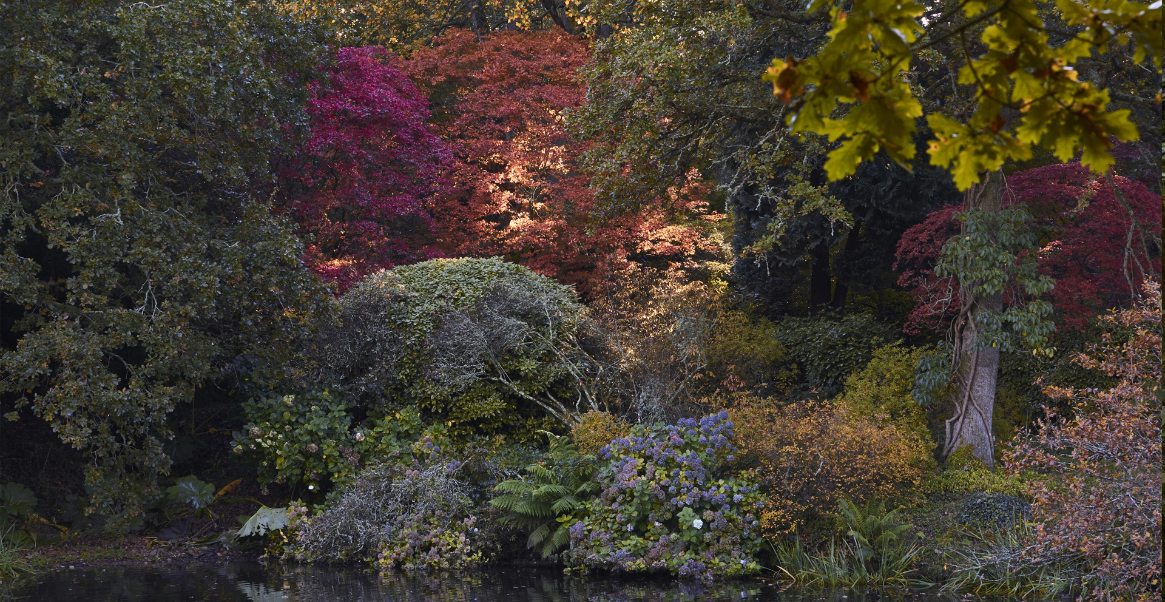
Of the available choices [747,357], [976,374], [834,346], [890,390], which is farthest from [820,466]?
[834,346]

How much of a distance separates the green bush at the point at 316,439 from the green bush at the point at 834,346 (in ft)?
16.2

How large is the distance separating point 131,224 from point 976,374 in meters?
8.14

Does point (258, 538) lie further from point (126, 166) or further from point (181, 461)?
point (126, 166)

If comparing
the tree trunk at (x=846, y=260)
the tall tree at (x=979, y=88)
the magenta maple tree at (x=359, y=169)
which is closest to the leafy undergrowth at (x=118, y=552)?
the magenta maple tree at (x=359, y=169)

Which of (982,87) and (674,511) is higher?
(982,87)

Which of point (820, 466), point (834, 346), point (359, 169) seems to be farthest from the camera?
point (359, 169)

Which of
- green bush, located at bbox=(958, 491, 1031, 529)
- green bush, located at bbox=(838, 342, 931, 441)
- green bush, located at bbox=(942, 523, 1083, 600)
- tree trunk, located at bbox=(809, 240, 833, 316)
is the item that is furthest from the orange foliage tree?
green bush, located at bbox=(942, 523, 1083, 600)

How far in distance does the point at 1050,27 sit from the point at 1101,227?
2.28 metres

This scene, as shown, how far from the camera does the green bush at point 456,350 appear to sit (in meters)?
9.82

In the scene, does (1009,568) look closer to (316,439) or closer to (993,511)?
(993,511)

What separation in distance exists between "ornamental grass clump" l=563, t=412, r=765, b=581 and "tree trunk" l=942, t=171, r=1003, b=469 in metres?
2.83

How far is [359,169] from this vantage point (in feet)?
41.3

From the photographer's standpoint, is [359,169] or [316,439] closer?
[316,439]

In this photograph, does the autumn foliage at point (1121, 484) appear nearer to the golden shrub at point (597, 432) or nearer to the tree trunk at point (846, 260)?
the golden shrub at point (597, 432)
